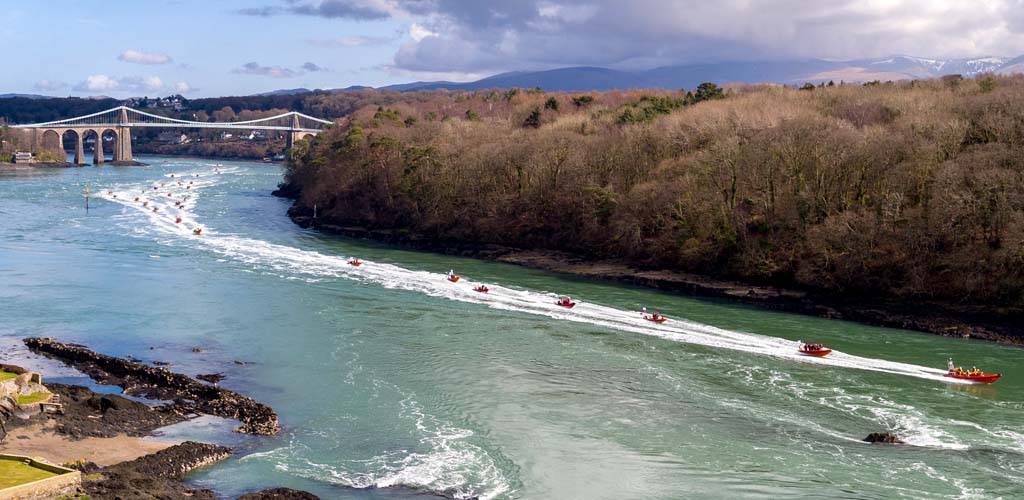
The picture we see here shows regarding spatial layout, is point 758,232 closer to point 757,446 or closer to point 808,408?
point 808,408

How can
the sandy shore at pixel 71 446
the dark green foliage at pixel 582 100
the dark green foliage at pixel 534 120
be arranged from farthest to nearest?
1. the dark green foliage at pixel 582 100
2. the dark green foliage at pixel 534 120
3. the sandy shore at pixel 71 446

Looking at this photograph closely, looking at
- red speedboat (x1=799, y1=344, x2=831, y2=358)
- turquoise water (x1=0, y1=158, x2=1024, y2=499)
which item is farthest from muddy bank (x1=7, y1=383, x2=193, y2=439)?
red speedboat (x1=799, y1=344, x2=831, y2=358)

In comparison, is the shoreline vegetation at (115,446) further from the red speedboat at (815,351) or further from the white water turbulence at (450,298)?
the red speedboat at (815,351)

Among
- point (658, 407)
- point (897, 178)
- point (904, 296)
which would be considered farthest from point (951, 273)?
point (658, 407)

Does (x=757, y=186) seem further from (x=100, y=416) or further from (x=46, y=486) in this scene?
(x=46, y=486)

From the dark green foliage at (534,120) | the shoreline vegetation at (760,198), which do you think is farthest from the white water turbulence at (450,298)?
the dark green foliage at (534,120)

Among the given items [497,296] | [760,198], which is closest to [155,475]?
[497,296]

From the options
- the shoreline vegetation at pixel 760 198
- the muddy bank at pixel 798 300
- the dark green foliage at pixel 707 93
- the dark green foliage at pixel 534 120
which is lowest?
the muddy bank at pixel 798 300
